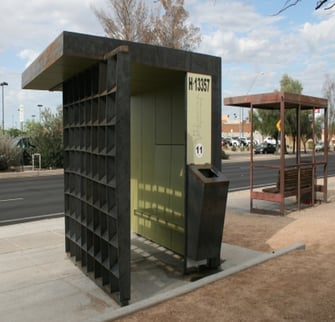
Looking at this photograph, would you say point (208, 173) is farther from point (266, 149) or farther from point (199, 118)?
point (266, 149)

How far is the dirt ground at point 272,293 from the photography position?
13.9 feet

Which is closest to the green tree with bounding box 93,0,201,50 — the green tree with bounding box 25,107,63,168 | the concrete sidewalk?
the green tree with bounding box 25,107,63,168

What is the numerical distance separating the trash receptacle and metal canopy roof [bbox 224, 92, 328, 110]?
15.0 ft

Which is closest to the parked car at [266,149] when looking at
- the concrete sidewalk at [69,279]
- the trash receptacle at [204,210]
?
the concrete sidewalk at [69,279]

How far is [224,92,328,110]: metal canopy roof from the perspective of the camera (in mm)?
9797

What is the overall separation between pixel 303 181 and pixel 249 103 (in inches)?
97.4

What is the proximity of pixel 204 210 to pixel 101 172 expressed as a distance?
138cm

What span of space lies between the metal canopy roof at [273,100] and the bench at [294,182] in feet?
5.23

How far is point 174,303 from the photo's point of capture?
4.50m

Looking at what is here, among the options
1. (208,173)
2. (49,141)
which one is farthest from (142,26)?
(208,173)

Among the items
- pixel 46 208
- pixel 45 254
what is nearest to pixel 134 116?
pixel 45 254

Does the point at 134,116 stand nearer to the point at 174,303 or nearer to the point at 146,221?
the point at 146,221

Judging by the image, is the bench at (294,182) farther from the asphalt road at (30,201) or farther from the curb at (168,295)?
the asphalt road at (30,201)

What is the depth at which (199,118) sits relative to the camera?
231 inches
